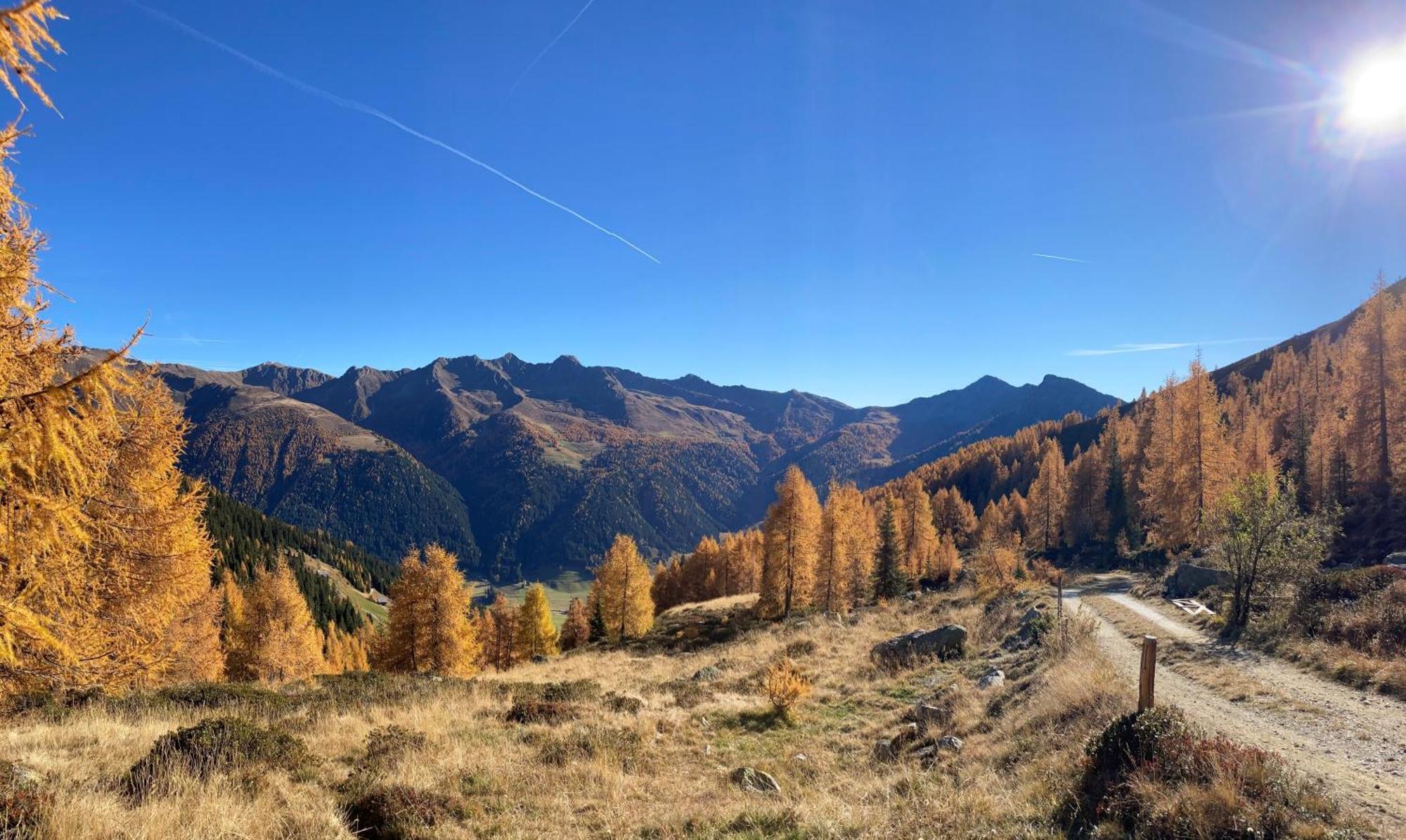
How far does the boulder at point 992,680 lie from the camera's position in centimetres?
1747

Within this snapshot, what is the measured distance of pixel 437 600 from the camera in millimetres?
39594

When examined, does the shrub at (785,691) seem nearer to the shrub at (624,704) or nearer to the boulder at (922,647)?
the shrub at (624,704)

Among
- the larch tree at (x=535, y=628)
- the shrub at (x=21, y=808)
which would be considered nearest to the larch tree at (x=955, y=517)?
the larch tree at (x=535, y=628)

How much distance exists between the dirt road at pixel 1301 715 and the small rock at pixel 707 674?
14.1 m

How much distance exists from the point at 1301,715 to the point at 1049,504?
6742 centimetres

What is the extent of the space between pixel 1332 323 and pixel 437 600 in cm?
23986

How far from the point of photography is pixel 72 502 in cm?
654

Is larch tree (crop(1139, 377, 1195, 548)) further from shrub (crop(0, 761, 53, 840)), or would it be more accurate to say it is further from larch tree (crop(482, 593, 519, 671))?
larch tree (crop(482, 593, 519, 671))

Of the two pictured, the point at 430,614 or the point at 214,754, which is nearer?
the point at 214,754

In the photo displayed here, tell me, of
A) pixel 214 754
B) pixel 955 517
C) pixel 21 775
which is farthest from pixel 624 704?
pixel 955 517

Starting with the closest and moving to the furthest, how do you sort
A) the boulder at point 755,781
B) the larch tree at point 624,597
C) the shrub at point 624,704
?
the boulder at point 755,781, the shrub at point 624,704, the larch tree at point 624,597

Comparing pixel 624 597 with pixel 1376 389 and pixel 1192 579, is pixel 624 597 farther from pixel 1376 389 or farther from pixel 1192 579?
pixel 1376 389

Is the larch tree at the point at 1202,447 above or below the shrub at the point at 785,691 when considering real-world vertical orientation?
above

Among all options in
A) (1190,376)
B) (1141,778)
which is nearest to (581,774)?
(1141,778)
